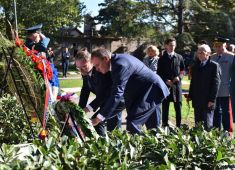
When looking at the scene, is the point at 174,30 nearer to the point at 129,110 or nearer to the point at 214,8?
the point at 214,8

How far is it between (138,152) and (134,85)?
5.60ft

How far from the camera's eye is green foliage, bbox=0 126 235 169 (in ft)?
8.98

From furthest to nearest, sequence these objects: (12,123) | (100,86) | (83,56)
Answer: (12,123) < (100,86) < (83,56)

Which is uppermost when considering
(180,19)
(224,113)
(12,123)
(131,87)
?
(180,19)

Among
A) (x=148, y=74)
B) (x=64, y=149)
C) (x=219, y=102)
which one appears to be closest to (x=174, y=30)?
(x=219, y=102)

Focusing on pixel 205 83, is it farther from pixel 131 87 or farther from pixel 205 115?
pixel 131 87

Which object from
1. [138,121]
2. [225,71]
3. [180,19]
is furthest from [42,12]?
[138,121]

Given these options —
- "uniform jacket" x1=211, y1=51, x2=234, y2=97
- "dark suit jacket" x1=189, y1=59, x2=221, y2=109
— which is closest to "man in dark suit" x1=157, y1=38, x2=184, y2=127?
"uniform jacket" x1=211, y1=51, x2=234, y2=97

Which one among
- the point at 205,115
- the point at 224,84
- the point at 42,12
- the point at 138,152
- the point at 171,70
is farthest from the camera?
the point at 42,12

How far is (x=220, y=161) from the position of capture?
319 cm

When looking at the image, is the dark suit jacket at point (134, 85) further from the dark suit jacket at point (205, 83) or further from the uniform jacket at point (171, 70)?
the uniform jacket at point (171, 70)

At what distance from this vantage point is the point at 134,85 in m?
4.81

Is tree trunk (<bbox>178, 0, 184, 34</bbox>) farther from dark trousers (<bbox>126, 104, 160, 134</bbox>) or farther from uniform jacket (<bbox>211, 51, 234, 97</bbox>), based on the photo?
dark trousers (<bbox>126, 104, 160, 134</bbox>)

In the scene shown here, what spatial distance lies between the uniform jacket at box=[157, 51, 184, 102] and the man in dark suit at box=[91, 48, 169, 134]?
2828 mm
